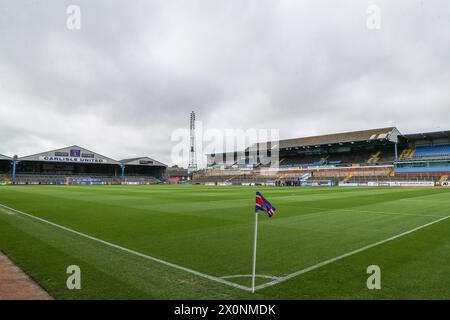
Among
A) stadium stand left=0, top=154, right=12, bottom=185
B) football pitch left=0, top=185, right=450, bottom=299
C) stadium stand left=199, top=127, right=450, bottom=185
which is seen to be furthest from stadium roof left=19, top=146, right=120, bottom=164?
football pitch left=0, top=185, right=450, bottom=299

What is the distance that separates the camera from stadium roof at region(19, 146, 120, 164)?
3307 inches

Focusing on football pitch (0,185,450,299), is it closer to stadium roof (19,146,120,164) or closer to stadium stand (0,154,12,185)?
stadium stand (0,154,12,185)

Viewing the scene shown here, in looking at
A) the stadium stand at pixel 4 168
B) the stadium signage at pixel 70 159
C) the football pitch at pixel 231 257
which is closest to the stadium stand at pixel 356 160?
the stadium signage at pixel 70 159

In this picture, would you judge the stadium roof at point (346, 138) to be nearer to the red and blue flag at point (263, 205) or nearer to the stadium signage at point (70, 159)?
the stadium signage at point (70, 159)

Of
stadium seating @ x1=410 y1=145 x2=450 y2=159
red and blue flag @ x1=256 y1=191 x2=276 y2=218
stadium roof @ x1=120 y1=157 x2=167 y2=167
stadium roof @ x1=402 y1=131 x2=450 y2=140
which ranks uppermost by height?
stadium roof @ x1=402 y1=131 x2=450 y2=140

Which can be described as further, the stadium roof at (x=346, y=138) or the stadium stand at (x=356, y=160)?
the stadium roof at (x=346, y=138)

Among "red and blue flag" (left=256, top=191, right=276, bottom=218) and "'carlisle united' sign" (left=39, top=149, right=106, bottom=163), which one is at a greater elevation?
"'carlisle united' sign" (left=39, top=149, right=106, bottom=163)

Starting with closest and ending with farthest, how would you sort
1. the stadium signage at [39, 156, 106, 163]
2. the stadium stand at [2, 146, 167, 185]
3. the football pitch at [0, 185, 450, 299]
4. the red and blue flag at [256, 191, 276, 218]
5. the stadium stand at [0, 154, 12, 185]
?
the football pitch at [0, 185, 450, 299], the red and blue flag at [256, 191, 276, 218], the stadium stand at [0, 154, 12, 185], the stadium signage at [39, 156, 106, 163], the stadium stand at [2, 146, 167, 185]

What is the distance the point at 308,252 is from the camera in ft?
26.6

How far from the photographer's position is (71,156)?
88938 millimetres

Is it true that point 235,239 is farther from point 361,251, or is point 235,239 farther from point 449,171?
point 449,171

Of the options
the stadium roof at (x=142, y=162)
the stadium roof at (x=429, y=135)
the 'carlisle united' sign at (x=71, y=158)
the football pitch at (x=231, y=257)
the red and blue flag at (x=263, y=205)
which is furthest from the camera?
the stadium roof at (x=142, y=162)

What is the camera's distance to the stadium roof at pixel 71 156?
84.0 m

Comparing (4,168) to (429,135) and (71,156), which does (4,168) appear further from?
(429,135)
